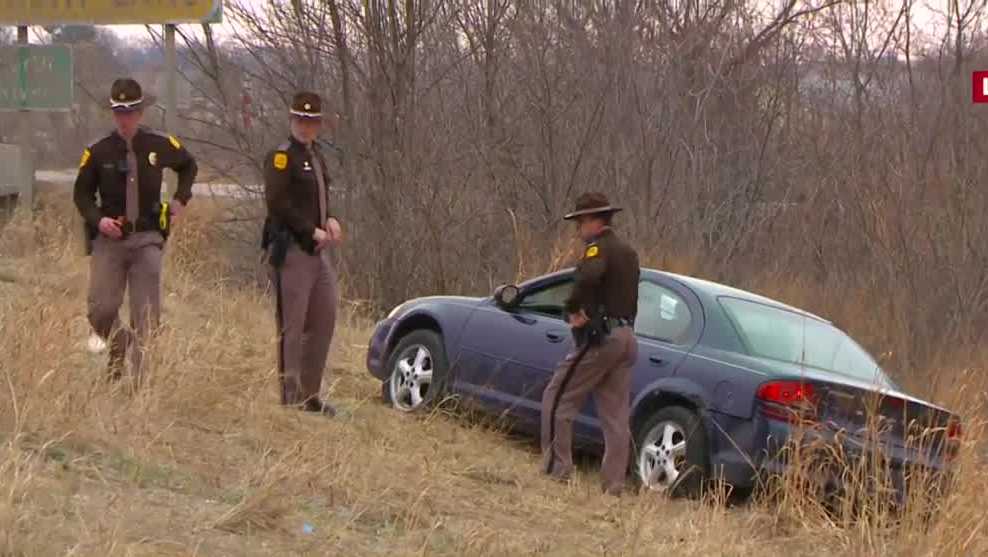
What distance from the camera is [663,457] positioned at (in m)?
8.90

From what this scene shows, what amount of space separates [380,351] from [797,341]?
3.04m

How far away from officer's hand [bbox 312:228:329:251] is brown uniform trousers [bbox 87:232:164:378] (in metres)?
0.82

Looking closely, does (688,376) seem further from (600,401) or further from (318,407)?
(318,407)

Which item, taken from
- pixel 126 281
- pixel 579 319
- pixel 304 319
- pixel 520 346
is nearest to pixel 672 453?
pixel 579 319

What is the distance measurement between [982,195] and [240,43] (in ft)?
27.1

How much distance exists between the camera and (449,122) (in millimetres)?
18734

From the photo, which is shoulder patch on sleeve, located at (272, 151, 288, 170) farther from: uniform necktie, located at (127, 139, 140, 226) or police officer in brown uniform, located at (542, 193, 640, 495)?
police officer in brown uniform, located at (542, 193, 640, 495)

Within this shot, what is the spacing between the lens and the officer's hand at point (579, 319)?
881cm

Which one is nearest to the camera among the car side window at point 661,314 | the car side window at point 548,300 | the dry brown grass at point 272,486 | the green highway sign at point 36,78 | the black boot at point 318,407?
the dry brown grass at point 272,486

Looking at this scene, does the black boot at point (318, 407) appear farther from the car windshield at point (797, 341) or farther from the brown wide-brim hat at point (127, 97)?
the car windshield at point (797, 341)

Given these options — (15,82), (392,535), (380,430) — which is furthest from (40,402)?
(15,82)

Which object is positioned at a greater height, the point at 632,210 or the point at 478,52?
the point at 478,52

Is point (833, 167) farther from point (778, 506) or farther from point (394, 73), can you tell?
point (778, 506)
